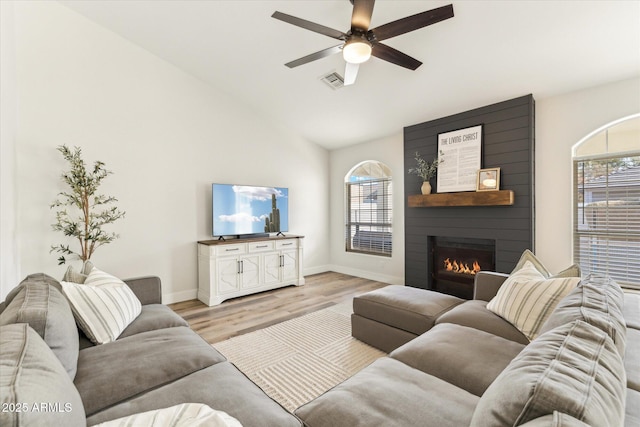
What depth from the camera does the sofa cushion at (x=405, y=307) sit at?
2236mm

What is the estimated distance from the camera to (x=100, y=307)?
172 centimetres

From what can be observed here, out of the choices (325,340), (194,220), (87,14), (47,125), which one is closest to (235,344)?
(325,340)

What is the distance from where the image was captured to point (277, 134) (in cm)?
497

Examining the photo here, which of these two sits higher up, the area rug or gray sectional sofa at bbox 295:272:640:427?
gray sectional sofa at bbox 295:272:640:427

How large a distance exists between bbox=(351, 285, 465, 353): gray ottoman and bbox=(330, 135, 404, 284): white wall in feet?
6.73

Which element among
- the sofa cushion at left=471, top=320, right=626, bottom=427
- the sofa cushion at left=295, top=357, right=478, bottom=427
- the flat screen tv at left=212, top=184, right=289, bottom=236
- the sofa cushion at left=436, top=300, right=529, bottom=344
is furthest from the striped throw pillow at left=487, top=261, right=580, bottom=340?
the flat screen tv at left=212, top=184, right=289, bottom=236

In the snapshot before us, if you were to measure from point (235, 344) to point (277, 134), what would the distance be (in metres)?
3.50

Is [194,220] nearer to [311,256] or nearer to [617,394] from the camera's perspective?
[311,256]

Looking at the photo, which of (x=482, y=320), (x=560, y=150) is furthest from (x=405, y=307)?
(x=560, y=150)

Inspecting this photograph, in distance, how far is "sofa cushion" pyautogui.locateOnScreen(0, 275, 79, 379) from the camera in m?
1.14

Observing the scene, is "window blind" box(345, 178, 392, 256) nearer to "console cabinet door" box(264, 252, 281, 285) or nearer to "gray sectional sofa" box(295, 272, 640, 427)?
"console cabinet door" box(264, 252, 281, 285)

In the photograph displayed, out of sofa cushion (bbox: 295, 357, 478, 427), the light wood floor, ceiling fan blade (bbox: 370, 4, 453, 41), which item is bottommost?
the light wood floor

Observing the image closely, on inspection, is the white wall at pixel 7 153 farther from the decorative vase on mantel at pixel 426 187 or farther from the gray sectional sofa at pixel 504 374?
the decorative vase on mantel at pixel 426 187

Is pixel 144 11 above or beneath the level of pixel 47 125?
above
